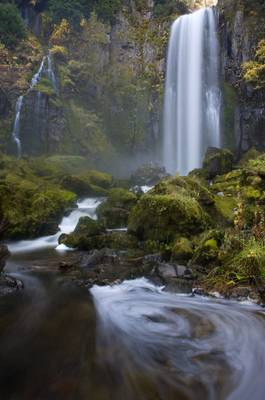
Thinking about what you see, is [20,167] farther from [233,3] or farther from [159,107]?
[233,3]

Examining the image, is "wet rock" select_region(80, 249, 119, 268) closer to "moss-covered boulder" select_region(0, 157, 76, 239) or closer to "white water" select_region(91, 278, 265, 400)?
"white water" select_region(91, 278, 265, 400)

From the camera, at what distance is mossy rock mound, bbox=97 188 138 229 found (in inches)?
527

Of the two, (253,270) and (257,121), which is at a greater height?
(257,121)

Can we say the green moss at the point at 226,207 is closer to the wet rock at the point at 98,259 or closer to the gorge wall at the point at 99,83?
the wet rock at the point at 98,259

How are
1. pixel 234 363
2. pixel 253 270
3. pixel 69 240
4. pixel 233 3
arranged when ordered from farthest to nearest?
pixel 233 3 → pixel 69 240 → pixel 253 270 → pixel 234 363

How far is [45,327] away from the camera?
17.9 ft

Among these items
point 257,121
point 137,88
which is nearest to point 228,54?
point 257,121

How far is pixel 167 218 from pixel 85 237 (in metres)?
2.45

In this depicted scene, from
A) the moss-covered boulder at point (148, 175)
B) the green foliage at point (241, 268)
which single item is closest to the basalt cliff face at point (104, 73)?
the moss-covered boulder at point (148, 175)

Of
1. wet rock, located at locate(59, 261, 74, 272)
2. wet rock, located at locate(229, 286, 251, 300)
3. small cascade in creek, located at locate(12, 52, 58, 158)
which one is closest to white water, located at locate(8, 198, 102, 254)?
wet rock, located at locate(59, 261, 74, 272)

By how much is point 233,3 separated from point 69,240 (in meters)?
20.9

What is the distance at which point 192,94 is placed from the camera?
25844 mm

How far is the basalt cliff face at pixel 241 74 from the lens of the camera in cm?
2267

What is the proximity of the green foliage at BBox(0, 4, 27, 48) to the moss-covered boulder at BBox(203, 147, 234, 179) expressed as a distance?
18084 millimetres
